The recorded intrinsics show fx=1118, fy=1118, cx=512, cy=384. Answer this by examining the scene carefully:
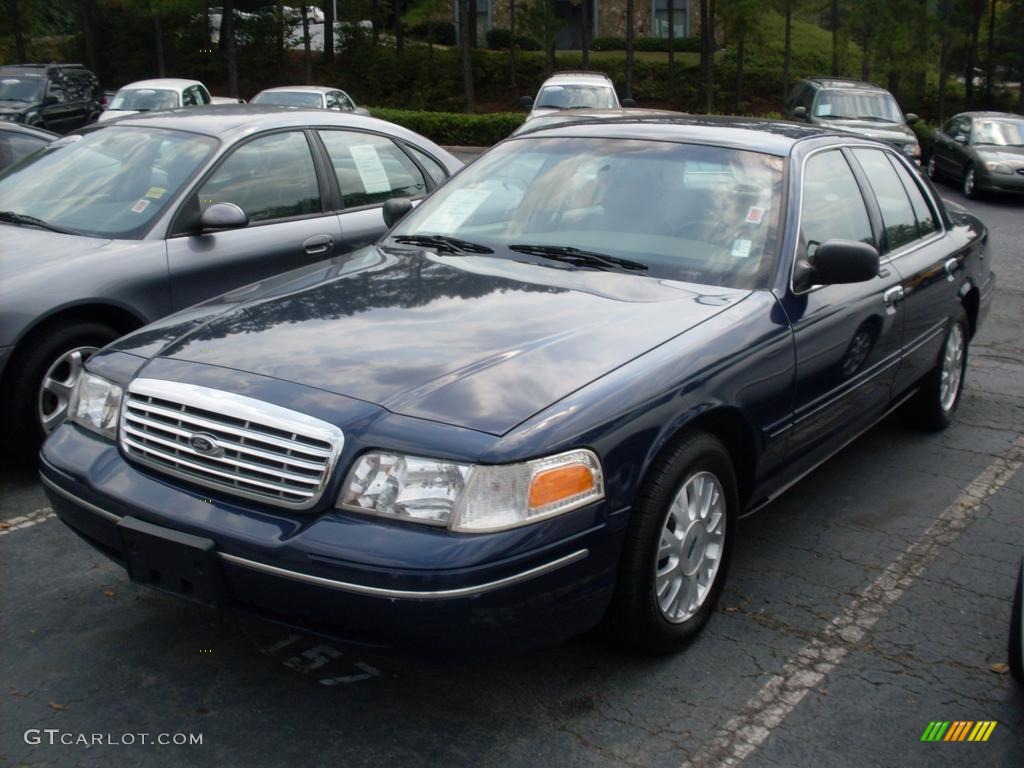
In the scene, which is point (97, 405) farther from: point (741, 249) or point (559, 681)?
point (741, 249)

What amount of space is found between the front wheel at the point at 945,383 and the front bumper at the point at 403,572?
329 cm

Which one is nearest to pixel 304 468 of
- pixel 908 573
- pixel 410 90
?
pixel 908 573

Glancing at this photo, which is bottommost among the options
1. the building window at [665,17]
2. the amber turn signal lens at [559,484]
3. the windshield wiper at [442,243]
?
the amber turn signal lens at [559,484]

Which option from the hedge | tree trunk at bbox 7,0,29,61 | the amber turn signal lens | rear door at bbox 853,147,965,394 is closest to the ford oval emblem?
the amber turn signal lens

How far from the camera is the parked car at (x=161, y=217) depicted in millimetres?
5027

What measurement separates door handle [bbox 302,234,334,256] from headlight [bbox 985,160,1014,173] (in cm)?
1443

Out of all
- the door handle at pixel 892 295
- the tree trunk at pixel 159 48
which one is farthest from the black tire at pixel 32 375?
the tree trunk at pixel 159 48

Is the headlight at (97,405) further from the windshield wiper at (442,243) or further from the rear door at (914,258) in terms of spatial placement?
the rear door at (914,258)

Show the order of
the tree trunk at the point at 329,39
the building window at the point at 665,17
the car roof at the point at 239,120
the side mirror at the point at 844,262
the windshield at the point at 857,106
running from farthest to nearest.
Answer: the building window at the point at 665,17 → the tree trunk at the point at 329,39 → the windshield at the point at 857,106 → the car roof at the point at 239,120 → the side mirror at the point at 844,262

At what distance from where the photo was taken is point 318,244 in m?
Result: 6.12

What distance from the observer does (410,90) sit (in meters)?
39.9

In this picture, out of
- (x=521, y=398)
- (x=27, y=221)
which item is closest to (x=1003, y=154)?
(x=27, y=221)

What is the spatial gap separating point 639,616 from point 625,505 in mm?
418

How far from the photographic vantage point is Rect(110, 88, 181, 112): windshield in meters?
20.4
